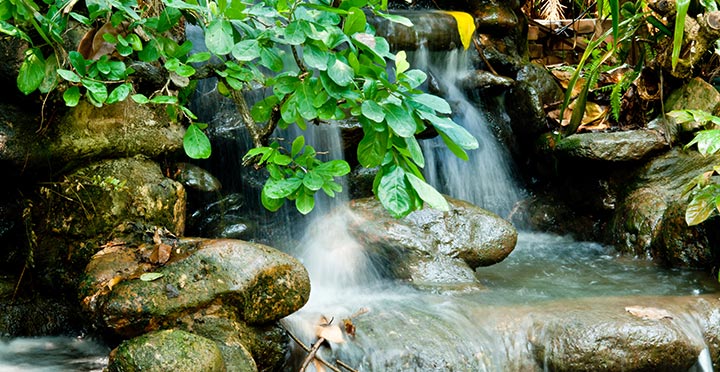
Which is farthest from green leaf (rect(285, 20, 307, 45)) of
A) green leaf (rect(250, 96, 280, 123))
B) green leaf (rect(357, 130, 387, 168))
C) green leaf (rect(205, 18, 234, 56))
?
green leaf (rect(250, 96, 280, 123))

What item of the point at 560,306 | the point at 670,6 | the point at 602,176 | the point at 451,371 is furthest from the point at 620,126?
the point at 451,371

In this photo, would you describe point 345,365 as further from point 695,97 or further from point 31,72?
point 695,97

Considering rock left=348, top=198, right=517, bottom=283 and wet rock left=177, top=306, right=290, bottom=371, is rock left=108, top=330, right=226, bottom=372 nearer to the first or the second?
wet rock left=177, top=306, right=290, bottom=371

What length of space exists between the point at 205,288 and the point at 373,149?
4.06 ft

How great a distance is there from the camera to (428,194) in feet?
6.08

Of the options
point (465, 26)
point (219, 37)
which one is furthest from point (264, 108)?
point (465, 26)

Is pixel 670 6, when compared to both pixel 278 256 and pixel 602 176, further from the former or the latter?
pixel 278 256

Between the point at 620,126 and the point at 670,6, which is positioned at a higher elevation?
the point at 670,6

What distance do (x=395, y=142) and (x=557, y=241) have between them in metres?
3.93

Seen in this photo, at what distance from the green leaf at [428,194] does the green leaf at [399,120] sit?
0.13 m

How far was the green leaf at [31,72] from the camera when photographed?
8.41 feet

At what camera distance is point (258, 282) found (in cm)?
295

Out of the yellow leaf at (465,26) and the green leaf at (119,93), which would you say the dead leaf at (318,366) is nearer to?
the green leaf at (119,93)

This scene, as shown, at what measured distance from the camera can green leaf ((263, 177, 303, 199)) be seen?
7.22 feet
